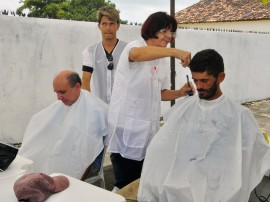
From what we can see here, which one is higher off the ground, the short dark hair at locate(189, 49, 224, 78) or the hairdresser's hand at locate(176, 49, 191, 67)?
the hairdresser's hand at locate(176, 49, 191, 67)

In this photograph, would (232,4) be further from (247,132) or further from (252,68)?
(247,132)

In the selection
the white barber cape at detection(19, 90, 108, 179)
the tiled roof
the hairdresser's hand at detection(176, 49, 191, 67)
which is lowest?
the white barber cape at detection(19, 90, 108, 179)

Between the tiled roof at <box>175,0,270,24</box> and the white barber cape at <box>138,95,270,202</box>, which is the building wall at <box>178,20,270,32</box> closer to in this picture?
the tiled roof at <box>175,0,270,24</box>

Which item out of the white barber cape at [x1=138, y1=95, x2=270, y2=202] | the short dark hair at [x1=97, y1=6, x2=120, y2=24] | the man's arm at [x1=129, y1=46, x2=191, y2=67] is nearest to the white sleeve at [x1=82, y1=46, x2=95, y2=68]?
the short dark hair at [x1=97, y1=6, x2=120, y2=24]

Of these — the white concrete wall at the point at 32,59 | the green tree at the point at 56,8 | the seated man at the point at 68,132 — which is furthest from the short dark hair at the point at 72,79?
the green tree at the point at 56,8

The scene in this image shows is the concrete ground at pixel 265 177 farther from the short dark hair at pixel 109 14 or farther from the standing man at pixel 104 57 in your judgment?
the short dark hair at pixel 109 14

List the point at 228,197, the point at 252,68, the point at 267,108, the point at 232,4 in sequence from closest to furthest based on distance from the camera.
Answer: the point at 228,197 → the point at 267,108 → the point at 252,68 → the point at 232,4

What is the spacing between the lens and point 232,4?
17.6 meters

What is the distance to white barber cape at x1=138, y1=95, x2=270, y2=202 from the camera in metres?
1.84

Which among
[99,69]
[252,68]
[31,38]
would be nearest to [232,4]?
[252,68]

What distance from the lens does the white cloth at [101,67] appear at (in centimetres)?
279

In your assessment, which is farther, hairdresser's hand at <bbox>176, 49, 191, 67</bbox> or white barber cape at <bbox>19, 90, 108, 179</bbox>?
white barber cape at <bbox>19, 90, 108, 179</bbox>

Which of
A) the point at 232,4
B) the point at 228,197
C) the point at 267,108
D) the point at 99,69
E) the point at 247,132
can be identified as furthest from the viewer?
the point at 232,4

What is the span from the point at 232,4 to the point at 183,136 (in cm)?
1689
